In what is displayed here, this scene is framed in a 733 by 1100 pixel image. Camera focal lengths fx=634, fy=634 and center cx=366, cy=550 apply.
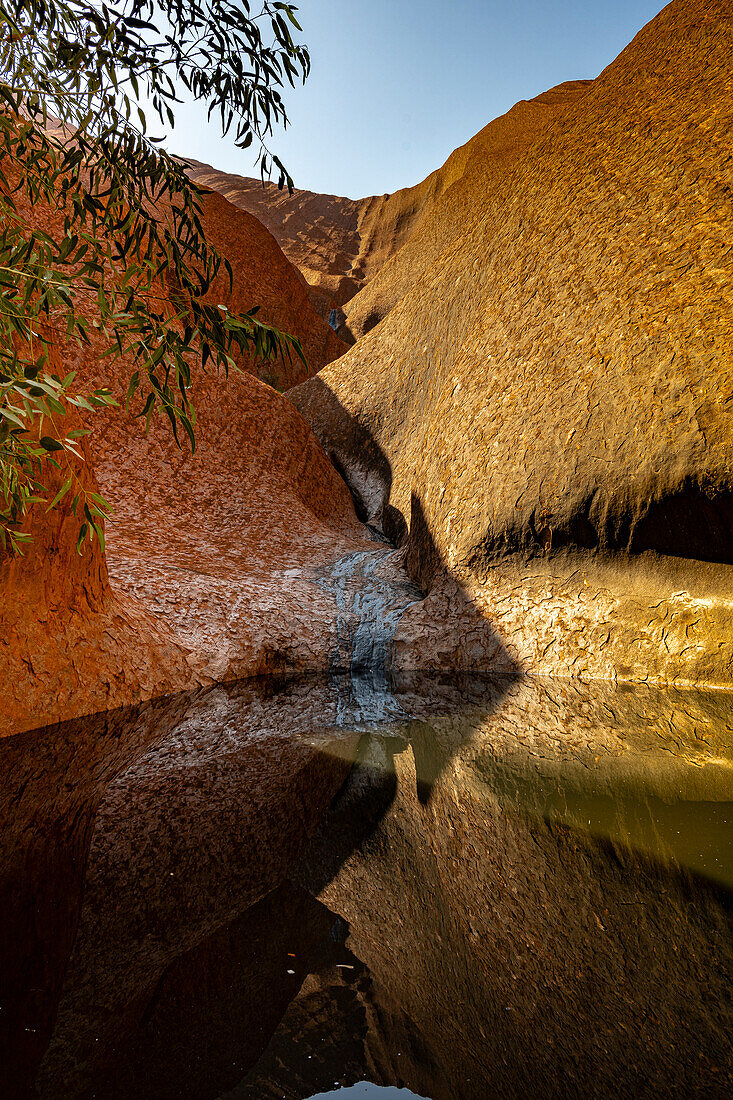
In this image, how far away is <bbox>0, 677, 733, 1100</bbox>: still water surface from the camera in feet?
5.50

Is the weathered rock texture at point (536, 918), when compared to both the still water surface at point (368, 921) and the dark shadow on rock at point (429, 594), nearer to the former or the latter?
the still water surface at point (368, 921)

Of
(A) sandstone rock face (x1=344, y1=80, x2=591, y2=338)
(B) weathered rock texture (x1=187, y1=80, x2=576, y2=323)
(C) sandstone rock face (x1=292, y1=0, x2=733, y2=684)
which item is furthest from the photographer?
(B) weathered rock texture (x1=187, y1=80, x2=576, y2=323)

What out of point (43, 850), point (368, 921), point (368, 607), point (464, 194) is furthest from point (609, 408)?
point (464, 194)

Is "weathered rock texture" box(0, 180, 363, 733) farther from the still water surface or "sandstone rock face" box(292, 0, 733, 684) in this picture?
"sandstone rock face" box(292, 0, 733, 684)

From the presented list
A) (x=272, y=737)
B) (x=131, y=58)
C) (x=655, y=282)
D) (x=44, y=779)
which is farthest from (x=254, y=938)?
(x=655, y=282)

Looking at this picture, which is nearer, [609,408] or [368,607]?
[609,408]

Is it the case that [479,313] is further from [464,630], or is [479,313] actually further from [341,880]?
[341,880]

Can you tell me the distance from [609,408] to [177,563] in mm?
5767

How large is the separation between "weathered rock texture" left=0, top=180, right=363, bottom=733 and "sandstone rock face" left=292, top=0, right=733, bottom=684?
1902 millimetres

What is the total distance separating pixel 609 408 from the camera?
7.39m

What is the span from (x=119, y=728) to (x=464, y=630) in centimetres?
445

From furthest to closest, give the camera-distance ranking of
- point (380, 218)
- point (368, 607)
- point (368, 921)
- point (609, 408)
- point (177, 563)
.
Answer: point (380, 218) → point (368, 607) → point (177, 563) → point (609, 408) → point (368, 921)

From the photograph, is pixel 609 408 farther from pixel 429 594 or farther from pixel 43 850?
pixel 43 850

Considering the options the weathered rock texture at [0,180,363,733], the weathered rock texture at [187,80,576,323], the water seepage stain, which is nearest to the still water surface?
the weathered rock texture at [0,180,363,733]
